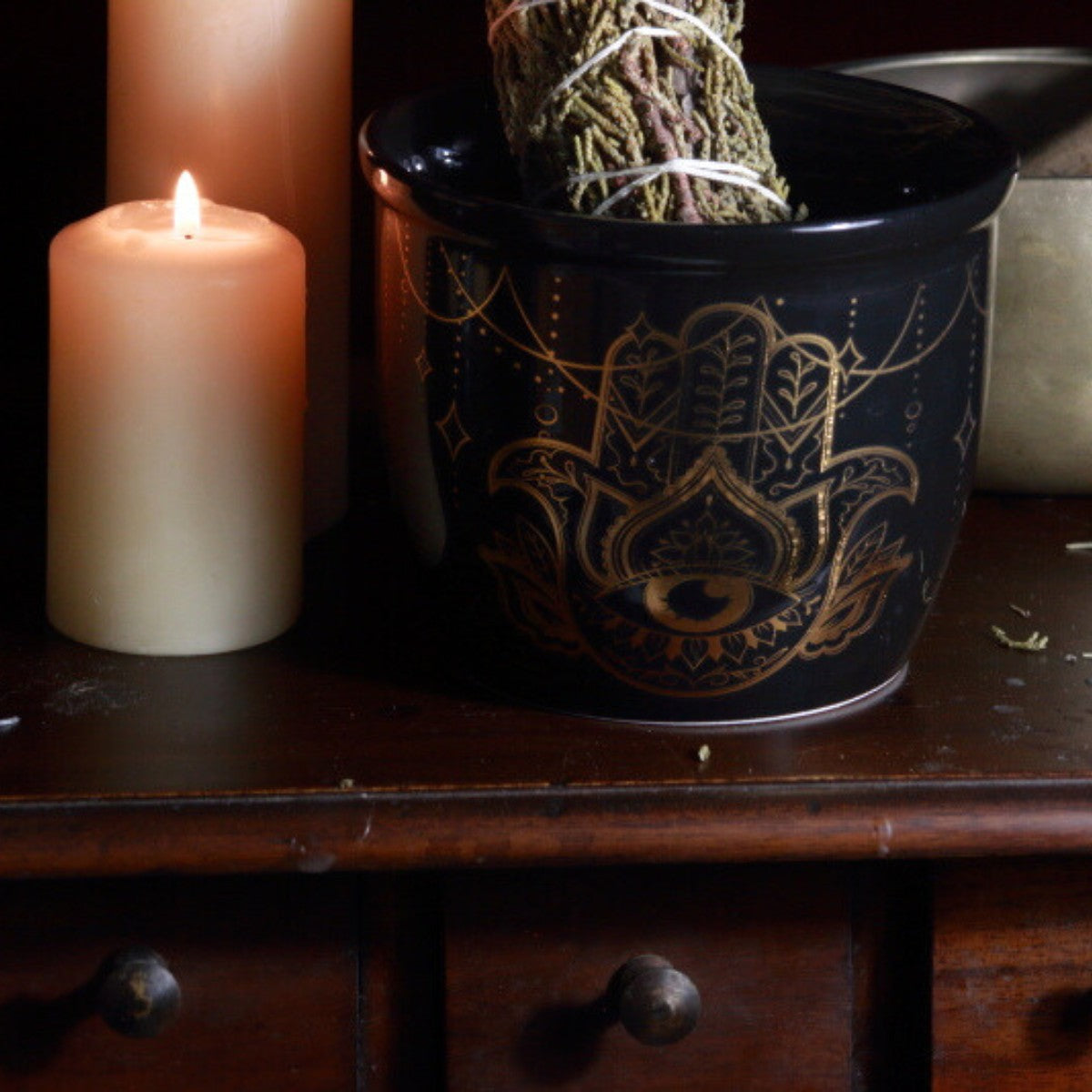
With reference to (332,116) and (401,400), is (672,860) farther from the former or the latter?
(332,116)

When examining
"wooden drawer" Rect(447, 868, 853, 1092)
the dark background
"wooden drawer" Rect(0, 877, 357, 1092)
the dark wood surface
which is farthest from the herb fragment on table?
the dark background

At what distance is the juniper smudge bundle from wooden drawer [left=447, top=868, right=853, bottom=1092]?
18 cm

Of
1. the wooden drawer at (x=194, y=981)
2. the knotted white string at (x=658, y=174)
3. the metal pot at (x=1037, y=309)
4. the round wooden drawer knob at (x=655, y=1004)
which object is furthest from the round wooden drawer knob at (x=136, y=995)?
the metal pot at (x=1037, y=309)

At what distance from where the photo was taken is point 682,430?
1.56 ft

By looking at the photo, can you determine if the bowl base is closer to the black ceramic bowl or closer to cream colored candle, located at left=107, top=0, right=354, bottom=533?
the black ceramic bowl

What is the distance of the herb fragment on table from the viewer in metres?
0.57

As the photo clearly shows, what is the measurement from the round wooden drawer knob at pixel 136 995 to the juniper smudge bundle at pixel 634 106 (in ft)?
0.77

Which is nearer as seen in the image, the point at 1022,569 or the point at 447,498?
the point at 447,498

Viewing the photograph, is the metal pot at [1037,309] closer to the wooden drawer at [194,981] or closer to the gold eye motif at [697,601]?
the gold eye motif at [697,601]

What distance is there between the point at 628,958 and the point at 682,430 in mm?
148

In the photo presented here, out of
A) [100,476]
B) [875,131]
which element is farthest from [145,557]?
[875,131]

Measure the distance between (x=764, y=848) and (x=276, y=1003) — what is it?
0.46 feet

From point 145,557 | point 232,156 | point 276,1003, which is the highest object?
point 232,156

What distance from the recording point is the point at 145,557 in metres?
0.55
